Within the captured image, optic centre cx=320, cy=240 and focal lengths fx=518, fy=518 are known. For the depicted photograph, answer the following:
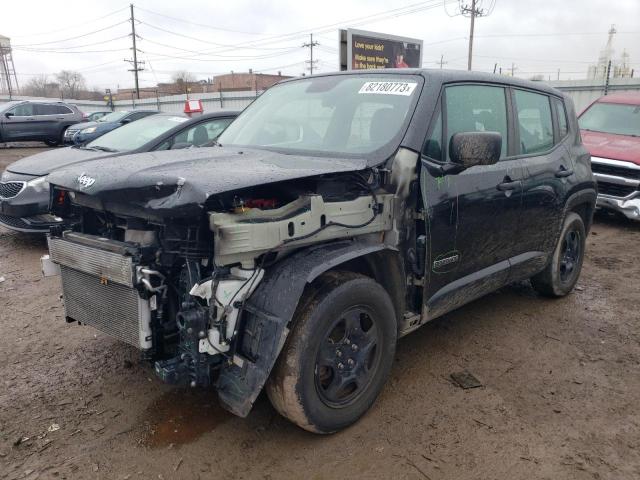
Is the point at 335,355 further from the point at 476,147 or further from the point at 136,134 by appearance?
the point at 136,134

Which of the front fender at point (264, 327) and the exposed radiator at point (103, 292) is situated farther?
the exposed radiator at point (103, 292)

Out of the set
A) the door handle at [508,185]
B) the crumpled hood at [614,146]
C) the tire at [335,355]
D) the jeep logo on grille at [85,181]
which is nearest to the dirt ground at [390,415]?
the tire at [335,355]

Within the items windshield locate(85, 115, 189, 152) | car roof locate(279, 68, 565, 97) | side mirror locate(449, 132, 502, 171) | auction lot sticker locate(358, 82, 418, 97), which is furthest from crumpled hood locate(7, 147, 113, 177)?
side mirror locate(449, 132, 502, 171)

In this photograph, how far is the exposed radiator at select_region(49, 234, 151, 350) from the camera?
255 cm

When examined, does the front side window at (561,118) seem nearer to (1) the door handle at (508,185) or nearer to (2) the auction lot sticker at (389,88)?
(1) the door handle at (508,185)

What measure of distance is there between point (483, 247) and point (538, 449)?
138 centimetres

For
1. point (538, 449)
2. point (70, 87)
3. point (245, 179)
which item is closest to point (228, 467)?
point (245, 179)

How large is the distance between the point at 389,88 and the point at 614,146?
21.2ft

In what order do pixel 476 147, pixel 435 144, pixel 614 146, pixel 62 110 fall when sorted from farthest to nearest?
pixel 62 110
pixel 614 146
pixel 435 144
pixel 476 147

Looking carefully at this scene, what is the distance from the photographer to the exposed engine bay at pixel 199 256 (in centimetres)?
237

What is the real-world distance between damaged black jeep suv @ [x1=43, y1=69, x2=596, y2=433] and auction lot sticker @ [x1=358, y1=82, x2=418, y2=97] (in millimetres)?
14

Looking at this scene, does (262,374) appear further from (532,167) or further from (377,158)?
(532,167)

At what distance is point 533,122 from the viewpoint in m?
4.17

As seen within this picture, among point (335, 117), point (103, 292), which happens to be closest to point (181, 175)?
point (103, 292)
